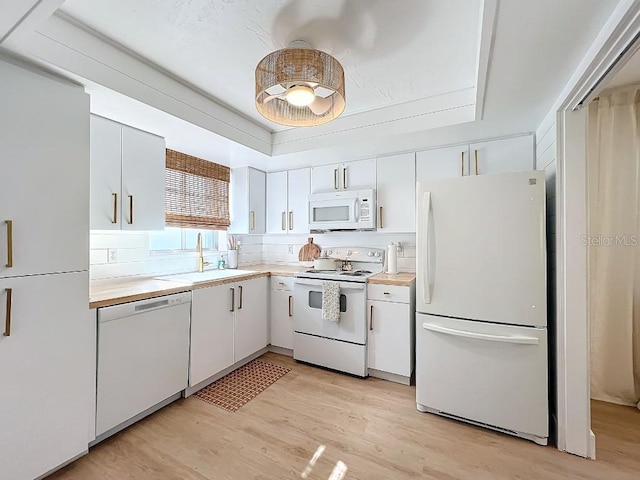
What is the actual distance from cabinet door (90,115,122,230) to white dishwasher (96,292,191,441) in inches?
25.7

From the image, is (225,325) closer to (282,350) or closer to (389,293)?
(282,350)

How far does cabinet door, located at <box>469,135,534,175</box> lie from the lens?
249 cm

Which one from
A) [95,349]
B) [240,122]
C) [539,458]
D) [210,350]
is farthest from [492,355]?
[240,122]

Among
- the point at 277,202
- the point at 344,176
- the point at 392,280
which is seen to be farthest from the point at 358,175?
the point at 392,280

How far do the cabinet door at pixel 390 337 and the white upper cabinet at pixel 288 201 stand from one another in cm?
130

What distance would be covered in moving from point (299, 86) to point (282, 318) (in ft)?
7.65

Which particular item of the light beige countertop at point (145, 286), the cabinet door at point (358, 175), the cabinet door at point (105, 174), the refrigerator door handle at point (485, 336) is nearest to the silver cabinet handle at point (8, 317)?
the light beige countertop at point (145, 286)

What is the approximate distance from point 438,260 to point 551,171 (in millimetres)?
930

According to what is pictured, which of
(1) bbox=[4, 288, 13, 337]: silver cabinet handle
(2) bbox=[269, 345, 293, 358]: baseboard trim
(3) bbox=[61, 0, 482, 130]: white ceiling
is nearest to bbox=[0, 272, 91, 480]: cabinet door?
(1) bbox=[4, 288, 13, 337]: silver cabinet handle

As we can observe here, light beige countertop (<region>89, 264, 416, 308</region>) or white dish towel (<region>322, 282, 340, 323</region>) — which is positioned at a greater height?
light beige countertop (<region>89, 264, 416, 308</region>)

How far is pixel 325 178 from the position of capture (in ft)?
11.0

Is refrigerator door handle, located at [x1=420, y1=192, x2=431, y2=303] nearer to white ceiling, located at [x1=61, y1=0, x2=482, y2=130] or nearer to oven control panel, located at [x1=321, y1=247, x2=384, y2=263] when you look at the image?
white ceiling, located at [x1=61, y1=0, x2=482, y2=130]

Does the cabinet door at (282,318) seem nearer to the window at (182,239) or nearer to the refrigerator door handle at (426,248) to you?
the window at (182,239)

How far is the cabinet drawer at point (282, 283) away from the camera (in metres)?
3.17
